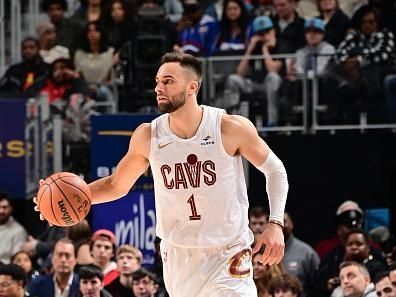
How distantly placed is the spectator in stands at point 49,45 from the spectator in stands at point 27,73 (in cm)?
43

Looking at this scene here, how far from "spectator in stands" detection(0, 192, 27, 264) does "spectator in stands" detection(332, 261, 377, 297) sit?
3.97m

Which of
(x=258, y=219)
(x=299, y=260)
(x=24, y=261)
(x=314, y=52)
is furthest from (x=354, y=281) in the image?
(x=314, y=52)

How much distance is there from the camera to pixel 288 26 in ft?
51.2

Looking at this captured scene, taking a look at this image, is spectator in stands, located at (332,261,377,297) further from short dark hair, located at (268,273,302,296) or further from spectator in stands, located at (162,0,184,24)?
spectator in stands, located at (162,0,184,24)

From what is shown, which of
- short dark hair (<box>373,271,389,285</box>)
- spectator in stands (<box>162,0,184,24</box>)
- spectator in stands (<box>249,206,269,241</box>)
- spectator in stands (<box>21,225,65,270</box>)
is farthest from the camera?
spectator in stands (<box>162,0,184,24</box>)

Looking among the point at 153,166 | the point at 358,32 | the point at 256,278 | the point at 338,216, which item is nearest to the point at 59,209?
the point at 153,166

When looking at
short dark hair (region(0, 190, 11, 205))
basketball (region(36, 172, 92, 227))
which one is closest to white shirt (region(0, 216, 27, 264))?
short dark hair (region(0, 190, 11, 205))

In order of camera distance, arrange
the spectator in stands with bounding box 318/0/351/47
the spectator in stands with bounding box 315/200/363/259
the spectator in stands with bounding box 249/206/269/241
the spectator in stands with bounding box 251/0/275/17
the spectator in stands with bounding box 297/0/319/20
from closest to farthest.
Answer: the spectator in stands with bounding box 249/206/269/241 < the spectator in stands with bounding box 315/200/363/259 < the spectator in stands with bounding box 318/0/351/47 < the spectator in stands with bounding box 251/0/275/17 < the spectator in stands with bounding box 297/0/319/20

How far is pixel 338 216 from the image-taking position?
1298 cm

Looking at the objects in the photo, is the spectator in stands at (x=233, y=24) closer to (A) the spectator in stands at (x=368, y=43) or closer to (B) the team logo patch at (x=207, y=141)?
(A) the spectator in stands at (x=368, y=43)

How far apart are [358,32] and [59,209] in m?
8.04

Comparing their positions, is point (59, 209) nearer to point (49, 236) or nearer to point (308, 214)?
point (49, 236)

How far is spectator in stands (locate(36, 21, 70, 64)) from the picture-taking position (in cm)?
1673

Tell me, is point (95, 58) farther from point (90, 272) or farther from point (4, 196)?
point (90, 272)
